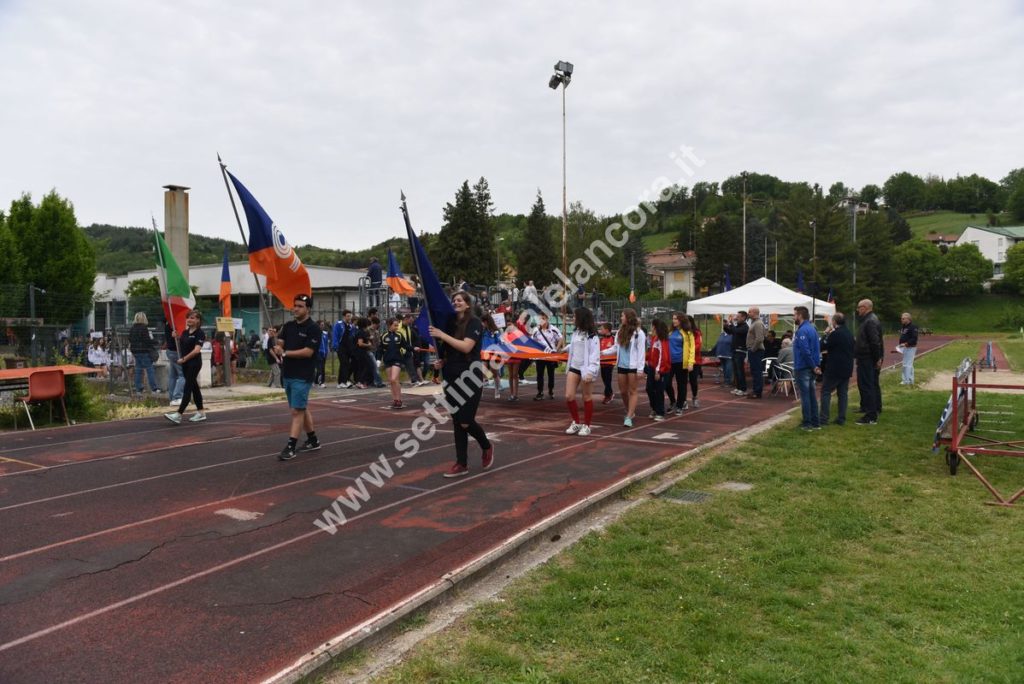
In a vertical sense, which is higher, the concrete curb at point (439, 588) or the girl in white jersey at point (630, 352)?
the girl in white jersey at point (630, 352)

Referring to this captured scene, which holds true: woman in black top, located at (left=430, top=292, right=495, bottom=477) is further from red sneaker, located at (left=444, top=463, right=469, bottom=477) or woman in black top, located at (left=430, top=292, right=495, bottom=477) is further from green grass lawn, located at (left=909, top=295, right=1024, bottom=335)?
green grass lawn, located at (left=909, top=295, right=1024, bottom=335)

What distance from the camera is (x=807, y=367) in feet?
36.1

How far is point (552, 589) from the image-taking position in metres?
4.63

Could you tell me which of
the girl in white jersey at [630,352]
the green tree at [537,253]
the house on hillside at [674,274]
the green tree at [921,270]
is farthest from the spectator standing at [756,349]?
the house on hillside at [674,274]

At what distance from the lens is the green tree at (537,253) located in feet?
233

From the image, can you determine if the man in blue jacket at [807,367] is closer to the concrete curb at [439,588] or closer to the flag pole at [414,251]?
the concrete curb at [439,588]

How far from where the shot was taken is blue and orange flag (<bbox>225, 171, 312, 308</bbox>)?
10.1m

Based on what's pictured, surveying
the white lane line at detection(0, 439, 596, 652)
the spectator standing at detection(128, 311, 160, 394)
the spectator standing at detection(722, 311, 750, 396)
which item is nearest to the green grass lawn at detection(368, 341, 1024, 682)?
the white lane line at detection(0, 439, 596, 652)

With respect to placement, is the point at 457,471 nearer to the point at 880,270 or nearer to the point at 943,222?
the point at 880,270

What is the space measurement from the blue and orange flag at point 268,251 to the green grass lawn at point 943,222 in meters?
132

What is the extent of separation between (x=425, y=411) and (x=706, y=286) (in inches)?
2632

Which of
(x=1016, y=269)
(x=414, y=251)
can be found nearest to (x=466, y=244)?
(x=414, y=251)

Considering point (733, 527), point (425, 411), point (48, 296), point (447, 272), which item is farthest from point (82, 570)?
point (447, 272)

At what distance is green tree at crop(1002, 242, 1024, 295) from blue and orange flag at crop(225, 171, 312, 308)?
8624 centimetres
